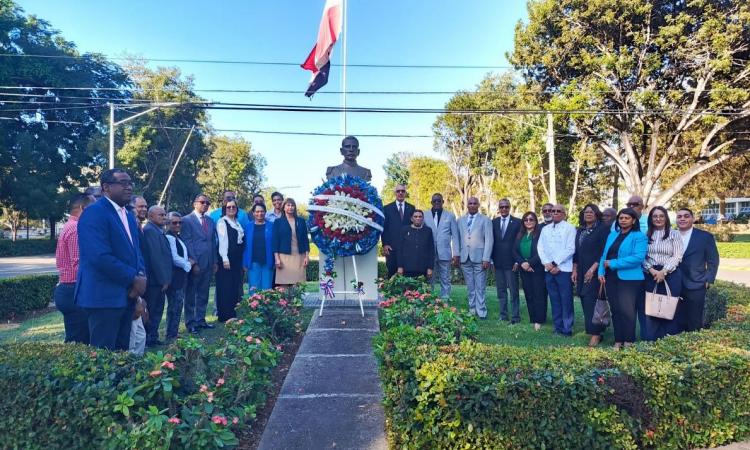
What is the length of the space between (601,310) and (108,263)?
572cm

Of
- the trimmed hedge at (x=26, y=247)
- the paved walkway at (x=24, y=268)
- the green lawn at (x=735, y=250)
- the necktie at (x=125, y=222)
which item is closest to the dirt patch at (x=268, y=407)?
the necktie at (x=125, y=222)

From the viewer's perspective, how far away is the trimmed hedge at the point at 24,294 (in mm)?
8695

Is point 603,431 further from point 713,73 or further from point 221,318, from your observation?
point 713,73

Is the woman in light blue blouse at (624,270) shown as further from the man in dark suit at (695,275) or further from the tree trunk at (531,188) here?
the tree trunk at (531,188)

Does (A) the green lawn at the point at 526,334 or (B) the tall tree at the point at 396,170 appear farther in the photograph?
(B) the tall tree at the point at 396,170

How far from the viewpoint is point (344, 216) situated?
6.60m

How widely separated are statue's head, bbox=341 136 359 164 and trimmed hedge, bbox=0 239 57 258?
3305 centimetres

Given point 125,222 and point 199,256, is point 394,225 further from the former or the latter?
point 125,222

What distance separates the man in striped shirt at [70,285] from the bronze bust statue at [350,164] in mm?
4025

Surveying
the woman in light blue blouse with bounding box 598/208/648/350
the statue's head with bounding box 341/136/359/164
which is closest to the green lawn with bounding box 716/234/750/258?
the woman in light blue blouse with bounding box 598/208/648/350

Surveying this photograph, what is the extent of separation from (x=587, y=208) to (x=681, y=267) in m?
1.44

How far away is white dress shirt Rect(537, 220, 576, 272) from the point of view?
642 cm

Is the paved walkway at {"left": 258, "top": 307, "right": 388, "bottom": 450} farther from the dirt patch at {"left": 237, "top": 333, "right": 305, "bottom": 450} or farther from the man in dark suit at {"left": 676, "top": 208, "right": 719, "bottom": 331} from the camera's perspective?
the man in dark suit at {"left": 676, "top": 208, "right": 719, "bottom": 331}

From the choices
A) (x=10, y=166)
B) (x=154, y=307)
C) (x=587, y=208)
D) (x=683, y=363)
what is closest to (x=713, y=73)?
(x=587, y=208)
